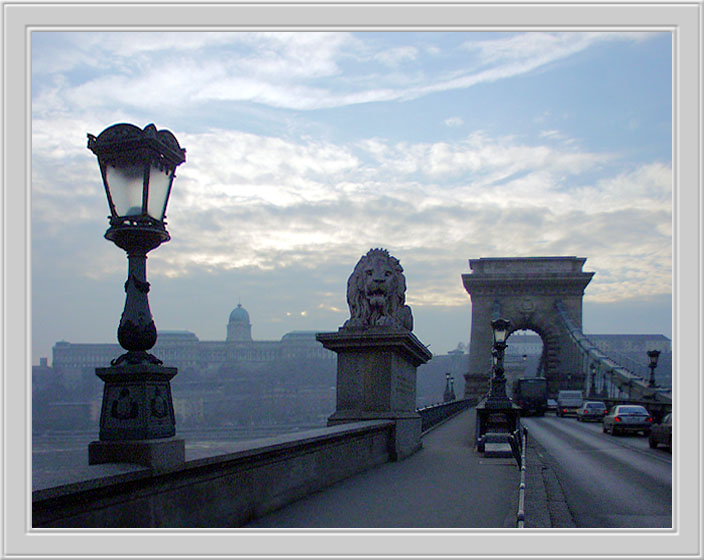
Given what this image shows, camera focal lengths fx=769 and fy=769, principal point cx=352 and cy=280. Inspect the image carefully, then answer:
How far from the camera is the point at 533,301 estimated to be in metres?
76.6

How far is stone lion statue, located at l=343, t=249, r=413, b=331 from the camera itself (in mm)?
10812

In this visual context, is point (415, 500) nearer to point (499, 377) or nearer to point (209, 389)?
point (499, 377)

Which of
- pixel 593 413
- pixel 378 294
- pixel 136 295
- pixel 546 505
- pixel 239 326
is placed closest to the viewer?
pixel 136 295

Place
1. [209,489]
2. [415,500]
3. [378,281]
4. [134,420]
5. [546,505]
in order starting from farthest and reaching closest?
1. [378,281]
2. [546,505]
3. [415,500]
4. [209,489]
5. [134,420]

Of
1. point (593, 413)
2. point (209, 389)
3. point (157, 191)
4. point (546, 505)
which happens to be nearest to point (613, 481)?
point (546, 505)

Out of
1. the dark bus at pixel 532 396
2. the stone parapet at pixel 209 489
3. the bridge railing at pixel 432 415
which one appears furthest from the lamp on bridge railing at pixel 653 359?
the stone parapet at pixel 209 489

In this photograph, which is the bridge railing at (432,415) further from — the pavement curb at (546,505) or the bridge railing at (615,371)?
the bridge railing at (615,371)

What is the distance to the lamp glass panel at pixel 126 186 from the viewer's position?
4.44 metres

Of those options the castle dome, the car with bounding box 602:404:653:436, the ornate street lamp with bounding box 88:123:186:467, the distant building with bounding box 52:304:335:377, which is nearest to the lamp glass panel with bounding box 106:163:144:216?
the ornate street lamp with bounding box 88:123:186:467

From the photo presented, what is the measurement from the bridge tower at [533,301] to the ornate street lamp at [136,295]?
70836mm

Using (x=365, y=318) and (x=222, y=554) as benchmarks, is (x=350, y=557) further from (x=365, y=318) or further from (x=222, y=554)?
(x=365, y=318)

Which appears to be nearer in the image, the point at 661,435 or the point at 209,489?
the point at 209,489

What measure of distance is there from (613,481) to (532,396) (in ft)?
125
